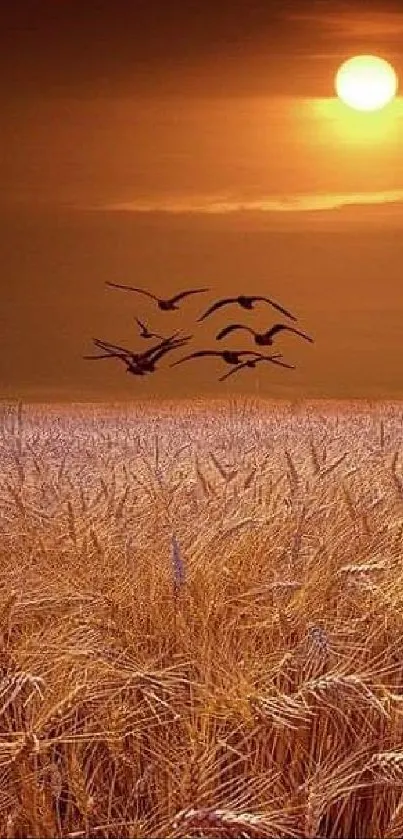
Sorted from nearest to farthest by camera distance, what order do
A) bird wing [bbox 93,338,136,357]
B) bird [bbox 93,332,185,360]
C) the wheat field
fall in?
the wheat field
bird [bbox 93,332,185,360]
bird wing [bbox 93,338,136,357]

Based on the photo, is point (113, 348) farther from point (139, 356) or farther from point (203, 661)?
point (203, 661)

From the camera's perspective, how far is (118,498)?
9.11ft

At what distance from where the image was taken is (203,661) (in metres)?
1.84

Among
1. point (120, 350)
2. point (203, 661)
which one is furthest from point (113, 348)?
point (203, 661)

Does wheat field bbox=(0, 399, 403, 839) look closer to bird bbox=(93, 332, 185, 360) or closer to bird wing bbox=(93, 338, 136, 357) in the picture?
bird bbox=(93, 332, 185, 360)

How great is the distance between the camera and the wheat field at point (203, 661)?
1643mm

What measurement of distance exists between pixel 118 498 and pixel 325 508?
15.1 inches

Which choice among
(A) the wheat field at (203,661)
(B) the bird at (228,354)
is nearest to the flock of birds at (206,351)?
(B) the bird at (228,354)

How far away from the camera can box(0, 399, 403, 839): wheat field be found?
5.39 ft

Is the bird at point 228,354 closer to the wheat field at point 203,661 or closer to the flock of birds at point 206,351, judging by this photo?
the flock of birds at point 206,351

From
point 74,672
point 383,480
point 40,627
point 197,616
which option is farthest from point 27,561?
point 383,480

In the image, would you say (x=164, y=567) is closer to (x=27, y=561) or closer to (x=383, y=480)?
(x=27, y=561)

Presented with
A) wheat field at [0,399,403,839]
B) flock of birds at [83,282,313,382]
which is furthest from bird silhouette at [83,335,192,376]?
wheat field at [0,399,403,839]

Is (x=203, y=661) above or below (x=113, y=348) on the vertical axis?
below
